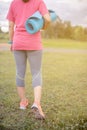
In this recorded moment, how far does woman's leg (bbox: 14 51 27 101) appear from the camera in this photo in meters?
4.52

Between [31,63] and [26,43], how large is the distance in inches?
7.2

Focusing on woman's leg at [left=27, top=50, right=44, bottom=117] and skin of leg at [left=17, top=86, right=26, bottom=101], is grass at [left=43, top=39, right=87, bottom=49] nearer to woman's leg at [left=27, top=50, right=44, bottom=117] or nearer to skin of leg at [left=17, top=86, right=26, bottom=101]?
woman's leg at [left=27, top=50, right=44, bottom=117]

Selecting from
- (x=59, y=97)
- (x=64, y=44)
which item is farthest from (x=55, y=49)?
(x=59, y=97)

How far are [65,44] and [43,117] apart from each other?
2.11ft

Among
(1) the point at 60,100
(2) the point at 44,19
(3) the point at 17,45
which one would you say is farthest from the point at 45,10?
(1) the point at 60,100

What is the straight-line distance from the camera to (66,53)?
15.1 feet

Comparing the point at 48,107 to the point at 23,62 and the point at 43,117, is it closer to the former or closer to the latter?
the point at 43,117

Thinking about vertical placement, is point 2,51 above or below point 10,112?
above

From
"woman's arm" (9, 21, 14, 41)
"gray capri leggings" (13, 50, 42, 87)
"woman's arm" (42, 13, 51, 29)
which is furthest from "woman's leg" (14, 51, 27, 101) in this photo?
"woman's arm" (42, 13, 51, 29)

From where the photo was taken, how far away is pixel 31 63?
450cm

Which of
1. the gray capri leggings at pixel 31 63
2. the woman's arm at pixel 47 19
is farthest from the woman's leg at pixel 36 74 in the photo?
the woman's arm at pixel 47 19

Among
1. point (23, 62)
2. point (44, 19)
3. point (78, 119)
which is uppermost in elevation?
point (44, 19)

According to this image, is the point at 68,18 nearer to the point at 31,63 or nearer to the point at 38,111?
the point at 31,63

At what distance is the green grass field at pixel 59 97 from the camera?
4.52 m
